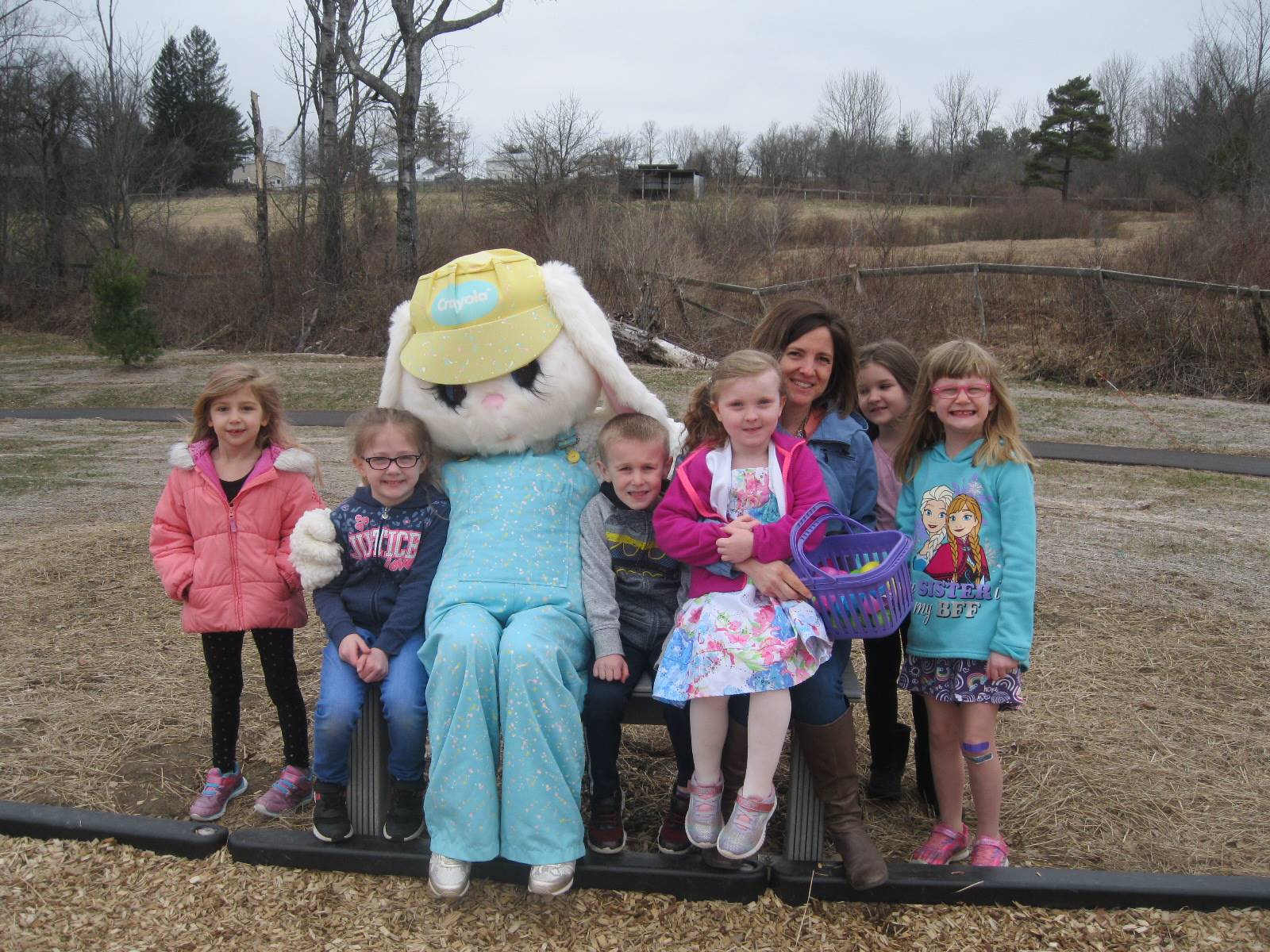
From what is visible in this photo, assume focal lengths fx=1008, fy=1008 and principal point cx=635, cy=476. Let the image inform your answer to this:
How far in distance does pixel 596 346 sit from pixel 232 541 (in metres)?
1.22

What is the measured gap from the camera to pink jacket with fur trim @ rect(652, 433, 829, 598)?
2.49 metres

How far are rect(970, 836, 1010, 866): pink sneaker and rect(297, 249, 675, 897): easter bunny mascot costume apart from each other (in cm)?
109

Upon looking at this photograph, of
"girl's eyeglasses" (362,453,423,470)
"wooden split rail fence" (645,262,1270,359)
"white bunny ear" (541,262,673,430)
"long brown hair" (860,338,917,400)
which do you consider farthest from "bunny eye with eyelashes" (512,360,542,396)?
"wooden split rail fence" (645,262,1270,359)

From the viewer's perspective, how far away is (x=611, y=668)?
2613 mm

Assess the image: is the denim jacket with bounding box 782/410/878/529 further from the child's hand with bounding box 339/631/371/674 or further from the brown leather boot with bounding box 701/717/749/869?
the child's hand with bounding box 339/631/371/674

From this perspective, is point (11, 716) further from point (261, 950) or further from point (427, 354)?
point (427, 354)

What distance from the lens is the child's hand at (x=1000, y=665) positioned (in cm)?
254

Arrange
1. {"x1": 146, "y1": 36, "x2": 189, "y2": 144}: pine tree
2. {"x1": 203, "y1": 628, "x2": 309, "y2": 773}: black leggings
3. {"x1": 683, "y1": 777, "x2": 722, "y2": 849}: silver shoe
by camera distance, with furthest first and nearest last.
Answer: {"x1": 146, "y1": 36, "x2": 189, "y2": 144}: pine tree, {"x1": 203, "y1": 628, "x2": 309, "y2": 773}: black leggings, {"x1": 683, "y1": 777, "x2": 722, "y2": 849}: silver shoe

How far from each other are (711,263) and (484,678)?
16.7 metres

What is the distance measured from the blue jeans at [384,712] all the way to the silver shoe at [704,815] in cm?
74

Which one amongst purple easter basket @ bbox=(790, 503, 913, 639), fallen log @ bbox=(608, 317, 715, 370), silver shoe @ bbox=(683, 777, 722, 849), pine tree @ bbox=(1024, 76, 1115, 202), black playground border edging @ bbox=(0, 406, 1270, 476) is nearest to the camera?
purple easter basket @ bbox=(790, 503, 913, 639)

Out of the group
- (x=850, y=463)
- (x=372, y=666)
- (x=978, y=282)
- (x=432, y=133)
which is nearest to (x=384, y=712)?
(x=372, y=666)

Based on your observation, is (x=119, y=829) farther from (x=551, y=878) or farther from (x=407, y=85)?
(x=407, y=85)

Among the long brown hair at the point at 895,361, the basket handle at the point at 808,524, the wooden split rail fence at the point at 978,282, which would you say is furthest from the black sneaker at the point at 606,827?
the wooden split rail fence at the point at 978,282
